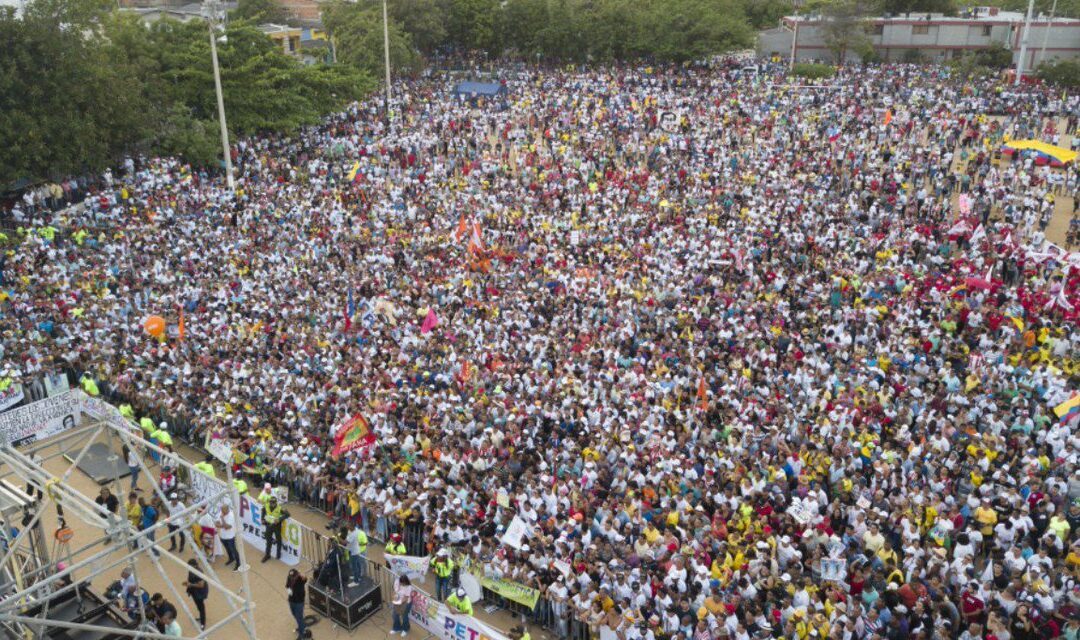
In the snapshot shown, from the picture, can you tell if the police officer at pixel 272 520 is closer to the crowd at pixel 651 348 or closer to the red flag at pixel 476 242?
the crowd at pixel 651 348

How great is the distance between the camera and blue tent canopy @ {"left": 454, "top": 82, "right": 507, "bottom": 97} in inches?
1818

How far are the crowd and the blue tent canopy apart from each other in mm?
8653

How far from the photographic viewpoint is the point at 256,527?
15898mm

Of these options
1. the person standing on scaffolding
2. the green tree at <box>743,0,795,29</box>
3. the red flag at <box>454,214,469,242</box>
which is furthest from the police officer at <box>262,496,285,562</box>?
the green tree at <box>743,0,795,29</box>

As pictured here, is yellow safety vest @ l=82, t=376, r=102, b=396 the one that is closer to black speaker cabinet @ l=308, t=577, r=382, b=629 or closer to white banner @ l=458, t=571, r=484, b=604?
black speaker cabinet @ l=308, t=577, r=382, b=629

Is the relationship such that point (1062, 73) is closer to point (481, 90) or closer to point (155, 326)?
point (481, 90)

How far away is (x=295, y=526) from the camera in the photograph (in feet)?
50.3

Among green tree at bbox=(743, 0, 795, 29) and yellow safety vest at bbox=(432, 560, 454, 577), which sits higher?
green tree at bbox=(743, 0, 795, 29)

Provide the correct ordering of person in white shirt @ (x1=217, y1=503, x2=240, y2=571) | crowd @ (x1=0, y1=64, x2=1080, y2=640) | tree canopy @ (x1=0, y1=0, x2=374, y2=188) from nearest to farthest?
crowd @ (x1=0, y1=64, x2=1080, y2=640)
person in white shirt @ (x1=217, y1=503, x2=240, y2=571)
tree canopy @ (x1=0, y1=0, x2=374, y2=188)

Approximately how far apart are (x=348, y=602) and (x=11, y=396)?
11190mm

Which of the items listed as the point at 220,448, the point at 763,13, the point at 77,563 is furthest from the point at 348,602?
the point at 763,13

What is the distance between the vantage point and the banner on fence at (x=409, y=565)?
47.1 ft

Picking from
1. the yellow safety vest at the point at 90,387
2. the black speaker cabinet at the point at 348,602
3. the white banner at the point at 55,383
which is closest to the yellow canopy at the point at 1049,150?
the black speaker cabinet at the point at 348,602

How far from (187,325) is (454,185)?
1230cm
